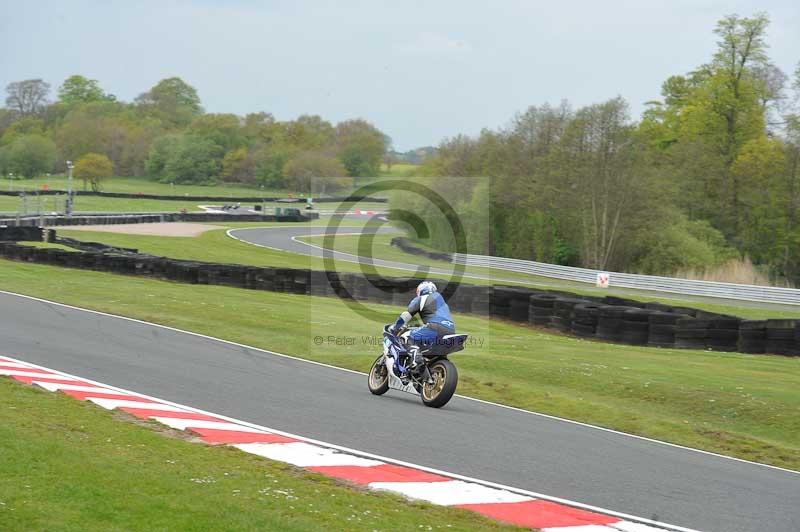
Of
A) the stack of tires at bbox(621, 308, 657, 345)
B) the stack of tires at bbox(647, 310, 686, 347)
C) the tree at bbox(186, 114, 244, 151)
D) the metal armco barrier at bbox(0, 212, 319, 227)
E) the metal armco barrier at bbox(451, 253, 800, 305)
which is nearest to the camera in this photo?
the stack of tires at bbox(647, 310, 686, 347)

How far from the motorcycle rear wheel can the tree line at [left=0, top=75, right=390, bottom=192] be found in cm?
6902

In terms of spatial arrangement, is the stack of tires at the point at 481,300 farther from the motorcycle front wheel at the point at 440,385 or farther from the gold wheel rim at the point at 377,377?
the motorcycle front wheel at the point at 440,385

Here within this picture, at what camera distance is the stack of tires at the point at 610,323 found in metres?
20.3

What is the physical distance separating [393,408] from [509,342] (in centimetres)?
750

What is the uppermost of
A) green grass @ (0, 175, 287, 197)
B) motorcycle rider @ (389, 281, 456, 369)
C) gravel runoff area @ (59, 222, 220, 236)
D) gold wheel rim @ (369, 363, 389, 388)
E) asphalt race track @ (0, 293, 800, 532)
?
green grass @ (0, 175, 287, 197)

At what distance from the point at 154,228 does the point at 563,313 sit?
4488 centimetres

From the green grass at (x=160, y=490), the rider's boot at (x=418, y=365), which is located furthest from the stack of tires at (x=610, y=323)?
the green grass at (x=160, y=490)

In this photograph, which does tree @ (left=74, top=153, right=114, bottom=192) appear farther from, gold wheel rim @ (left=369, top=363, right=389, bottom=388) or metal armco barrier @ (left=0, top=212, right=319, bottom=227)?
gold wheel rim @ (left=369, top=363, right=389, bottom=388)

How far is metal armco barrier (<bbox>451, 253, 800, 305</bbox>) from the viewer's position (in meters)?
38.3

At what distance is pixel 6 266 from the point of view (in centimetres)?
2931

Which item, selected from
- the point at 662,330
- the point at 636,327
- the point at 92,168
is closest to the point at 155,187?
the point at 92,168

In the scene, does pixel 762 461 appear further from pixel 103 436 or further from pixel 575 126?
pixel 575 126

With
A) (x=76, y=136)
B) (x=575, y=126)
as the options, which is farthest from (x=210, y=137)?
(x=575, y=126)

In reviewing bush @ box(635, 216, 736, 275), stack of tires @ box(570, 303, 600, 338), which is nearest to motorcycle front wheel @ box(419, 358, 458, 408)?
stack of tires @ box(570, 303, 600, 338)
